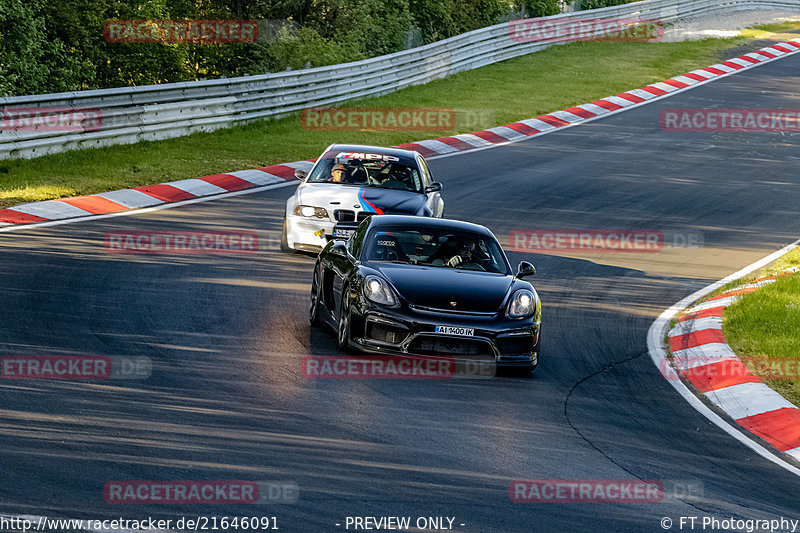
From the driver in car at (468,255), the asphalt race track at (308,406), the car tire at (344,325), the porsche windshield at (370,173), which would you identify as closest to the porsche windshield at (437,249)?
the driver in car at (468,255)

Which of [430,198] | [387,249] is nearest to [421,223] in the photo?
[387,249]

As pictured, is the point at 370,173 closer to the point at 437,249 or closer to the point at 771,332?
the point at 437,249

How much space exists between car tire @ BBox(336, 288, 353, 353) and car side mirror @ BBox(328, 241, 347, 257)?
718 mm

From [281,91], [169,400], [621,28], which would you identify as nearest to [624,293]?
[169,400]

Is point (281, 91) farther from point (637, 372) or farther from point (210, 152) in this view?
point (637, 372)

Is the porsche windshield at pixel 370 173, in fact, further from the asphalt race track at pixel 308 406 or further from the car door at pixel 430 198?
the asphalt race track at pixel 308 406

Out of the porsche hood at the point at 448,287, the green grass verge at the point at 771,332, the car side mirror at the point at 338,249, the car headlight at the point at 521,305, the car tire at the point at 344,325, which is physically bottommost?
the green grass verge at the point at 771,332

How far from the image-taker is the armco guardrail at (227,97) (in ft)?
65.7

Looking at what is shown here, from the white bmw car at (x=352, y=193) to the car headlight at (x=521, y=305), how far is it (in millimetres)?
4041

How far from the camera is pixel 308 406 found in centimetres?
880

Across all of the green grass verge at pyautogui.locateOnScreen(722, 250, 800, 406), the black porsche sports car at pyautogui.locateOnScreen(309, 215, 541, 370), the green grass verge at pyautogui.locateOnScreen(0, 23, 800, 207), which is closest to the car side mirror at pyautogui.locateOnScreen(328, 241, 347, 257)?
the black porsche sports car at pyautogui.locateOnScreen(309, 215, 541, 370)

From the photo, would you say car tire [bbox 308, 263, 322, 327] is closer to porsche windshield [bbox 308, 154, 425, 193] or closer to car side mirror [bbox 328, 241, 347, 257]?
car side mirror [bbox 328, 241, 347, 257]

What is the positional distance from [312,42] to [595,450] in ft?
80.2

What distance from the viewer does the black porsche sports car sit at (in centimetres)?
1002
